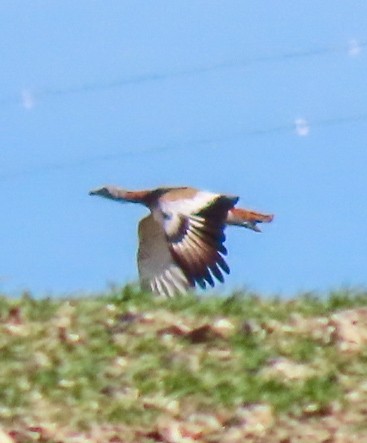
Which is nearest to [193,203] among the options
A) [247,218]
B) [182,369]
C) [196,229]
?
[196,229]

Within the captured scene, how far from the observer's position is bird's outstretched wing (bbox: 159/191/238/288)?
11656 mm

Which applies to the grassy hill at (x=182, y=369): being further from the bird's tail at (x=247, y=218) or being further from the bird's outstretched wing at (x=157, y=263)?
the bird's tail at (x=247, y=218)

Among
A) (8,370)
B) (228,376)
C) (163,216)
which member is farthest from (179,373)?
(163,216)

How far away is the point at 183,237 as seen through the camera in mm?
11781

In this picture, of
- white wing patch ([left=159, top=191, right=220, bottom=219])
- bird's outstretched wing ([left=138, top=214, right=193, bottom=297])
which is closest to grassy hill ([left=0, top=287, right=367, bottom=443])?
bird's outstretched wing ([left=138, top=214, right=193, bottom=297])

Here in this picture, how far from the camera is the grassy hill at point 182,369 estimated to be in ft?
28.2

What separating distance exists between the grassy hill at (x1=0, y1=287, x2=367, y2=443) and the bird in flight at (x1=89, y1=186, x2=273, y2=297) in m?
0.77

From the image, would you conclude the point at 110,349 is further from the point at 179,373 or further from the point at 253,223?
the point at 253,223

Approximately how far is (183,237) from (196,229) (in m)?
0.10

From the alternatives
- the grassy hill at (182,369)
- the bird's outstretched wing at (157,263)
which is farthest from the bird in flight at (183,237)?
the grassy hill at (182,369)

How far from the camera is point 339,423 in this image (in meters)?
8.70

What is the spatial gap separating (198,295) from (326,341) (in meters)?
1.09

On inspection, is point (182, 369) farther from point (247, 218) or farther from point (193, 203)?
point (247, 218)

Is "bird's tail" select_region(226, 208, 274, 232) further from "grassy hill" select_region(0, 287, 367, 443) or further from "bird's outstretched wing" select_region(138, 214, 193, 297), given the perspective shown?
"grassy hill" select_region(0, 287, 367, 443)
